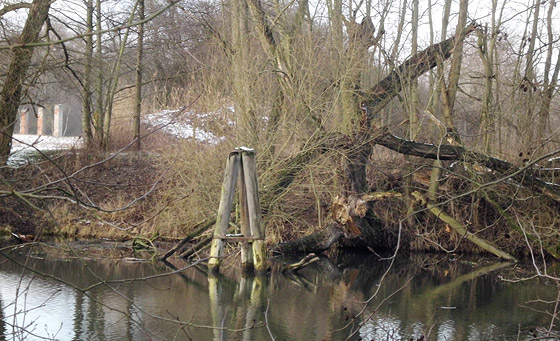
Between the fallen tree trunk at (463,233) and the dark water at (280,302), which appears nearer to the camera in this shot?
the dark water at (280,302)

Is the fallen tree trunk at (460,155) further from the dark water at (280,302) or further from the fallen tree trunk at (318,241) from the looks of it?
the fallen tree trunk at (318,241)

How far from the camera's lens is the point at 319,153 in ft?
47.2

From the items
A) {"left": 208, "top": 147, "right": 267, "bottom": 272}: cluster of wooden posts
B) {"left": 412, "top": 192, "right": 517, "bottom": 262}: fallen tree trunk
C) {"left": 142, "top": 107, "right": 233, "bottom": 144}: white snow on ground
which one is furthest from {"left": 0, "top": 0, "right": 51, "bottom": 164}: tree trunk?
{"left": 412, "top": 192, "right": 517, "bottom": 262}: fallen tree trunk

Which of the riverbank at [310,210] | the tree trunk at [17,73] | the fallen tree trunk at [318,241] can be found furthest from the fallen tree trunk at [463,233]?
the tree trunk at [17,73]

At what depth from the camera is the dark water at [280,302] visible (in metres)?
7.95

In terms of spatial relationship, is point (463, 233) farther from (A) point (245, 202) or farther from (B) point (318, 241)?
(A) point (245, 202)

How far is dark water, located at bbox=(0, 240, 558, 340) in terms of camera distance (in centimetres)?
795

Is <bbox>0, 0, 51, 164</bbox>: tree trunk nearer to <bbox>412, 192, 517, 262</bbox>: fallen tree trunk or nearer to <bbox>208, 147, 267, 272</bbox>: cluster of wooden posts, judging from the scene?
<bbox>208, 147, 267, 272</bbox>: cluster of wooden posts

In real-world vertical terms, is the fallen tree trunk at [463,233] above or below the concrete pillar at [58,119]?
below

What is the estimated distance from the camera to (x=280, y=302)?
396 inches

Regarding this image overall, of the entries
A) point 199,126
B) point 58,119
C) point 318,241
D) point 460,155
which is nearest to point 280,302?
point 318,241

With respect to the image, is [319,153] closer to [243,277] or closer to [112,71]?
[243,277]

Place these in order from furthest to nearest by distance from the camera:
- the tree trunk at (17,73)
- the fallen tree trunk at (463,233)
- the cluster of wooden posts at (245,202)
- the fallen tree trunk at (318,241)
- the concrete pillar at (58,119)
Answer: the concrete pillar at (58,119) < the fallen tree trunk at (318,241) < the fallen tree trunk at (463,233) < the cluster of wooden posts at (245,202) < the tree trunk at (17,73)

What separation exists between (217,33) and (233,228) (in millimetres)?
5001
